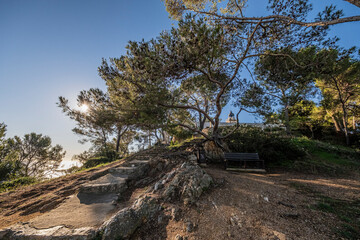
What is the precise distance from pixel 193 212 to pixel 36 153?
2946 centimetres

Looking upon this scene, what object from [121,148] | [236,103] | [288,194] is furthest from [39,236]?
[121,148]

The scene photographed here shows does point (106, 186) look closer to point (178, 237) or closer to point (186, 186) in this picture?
point (186, 186)

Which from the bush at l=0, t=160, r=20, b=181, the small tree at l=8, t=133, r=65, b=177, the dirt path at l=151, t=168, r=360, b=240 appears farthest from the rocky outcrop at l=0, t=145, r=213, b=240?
the small tree at l=8, t=133, r=65, b=177

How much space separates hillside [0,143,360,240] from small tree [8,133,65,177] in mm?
23045

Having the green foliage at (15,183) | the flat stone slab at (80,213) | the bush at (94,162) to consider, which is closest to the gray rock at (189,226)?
the flat stone slab at (80,213)

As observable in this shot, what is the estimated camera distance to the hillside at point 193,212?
2.31m

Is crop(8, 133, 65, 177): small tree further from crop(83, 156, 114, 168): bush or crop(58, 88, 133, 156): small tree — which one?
crop(83, 156, 114, 168): bush

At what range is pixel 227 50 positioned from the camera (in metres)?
7.16

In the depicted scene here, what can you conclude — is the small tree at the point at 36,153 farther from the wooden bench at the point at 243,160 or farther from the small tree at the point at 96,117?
the wooden bench at the point at 243,160

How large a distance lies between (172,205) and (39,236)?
247cm

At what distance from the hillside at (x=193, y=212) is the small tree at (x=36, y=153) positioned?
75.6 ft

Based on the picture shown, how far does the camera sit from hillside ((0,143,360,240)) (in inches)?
91.0

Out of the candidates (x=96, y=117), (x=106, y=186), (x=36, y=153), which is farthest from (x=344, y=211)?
(x=36, y=153)

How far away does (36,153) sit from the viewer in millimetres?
20609
